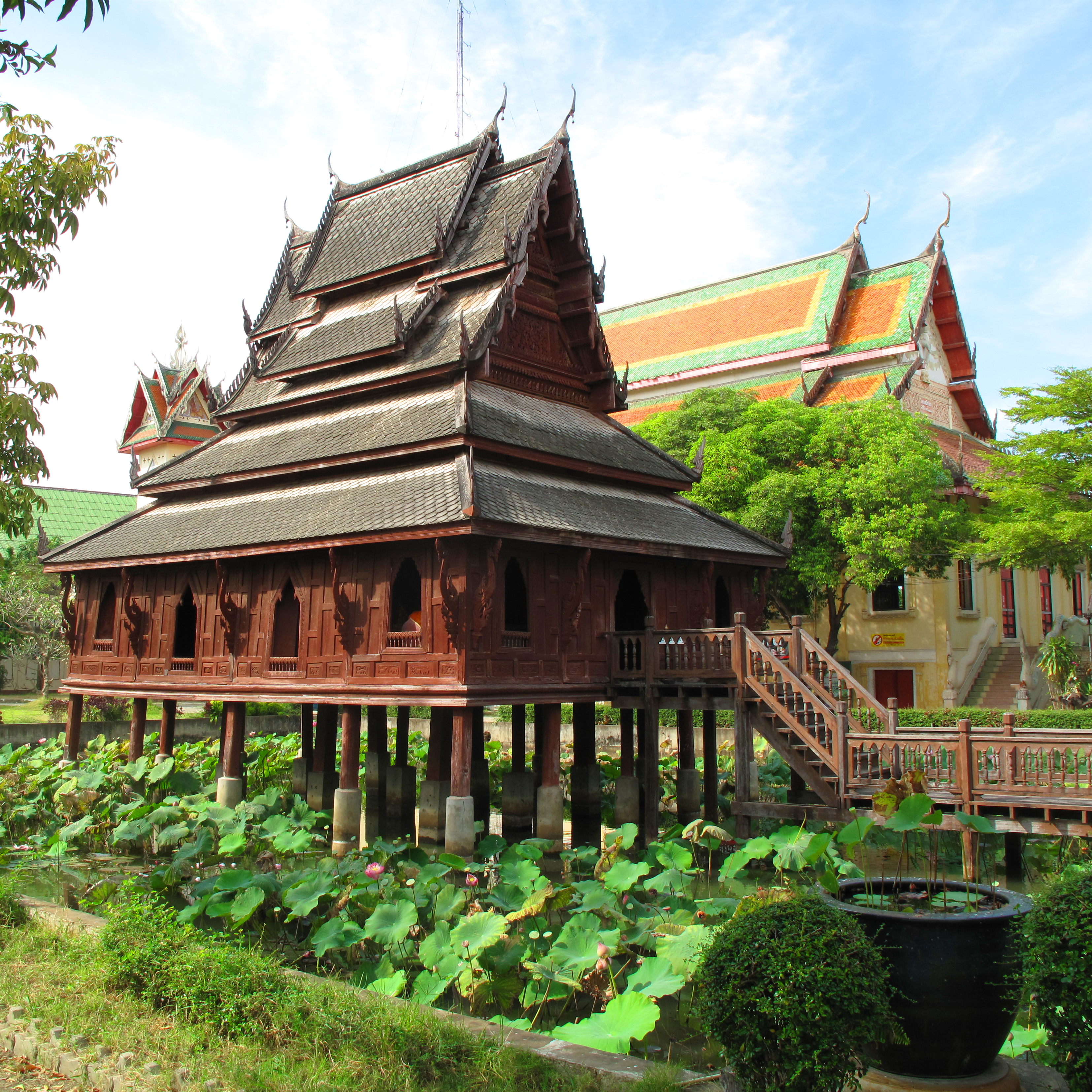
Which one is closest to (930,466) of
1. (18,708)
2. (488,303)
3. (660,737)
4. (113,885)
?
(660,737)

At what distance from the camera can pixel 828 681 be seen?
48.6 ft

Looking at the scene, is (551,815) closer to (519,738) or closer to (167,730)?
(519,738)

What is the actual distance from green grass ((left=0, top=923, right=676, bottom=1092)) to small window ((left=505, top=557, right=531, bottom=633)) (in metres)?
9.65

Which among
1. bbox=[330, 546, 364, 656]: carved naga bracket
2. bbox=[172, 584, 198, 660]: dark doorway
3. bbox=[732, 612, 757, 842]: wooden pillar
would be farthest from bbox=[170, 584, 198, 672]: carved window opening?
bbox=[732, 612, 757, 842]: wooden pillar

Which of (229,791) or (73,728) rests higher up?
(73,728)

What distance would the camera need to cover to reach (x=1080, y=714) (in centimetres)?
2119

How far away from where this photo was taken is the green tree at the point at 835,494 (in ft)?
81.7

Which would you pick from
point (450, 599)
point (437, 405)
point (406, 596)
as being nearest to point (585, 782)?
point (406, 596)

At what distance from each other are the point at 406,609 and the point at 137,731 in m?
6.18

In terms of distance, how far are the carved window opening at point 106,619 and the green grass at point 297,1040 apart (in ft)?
44.4

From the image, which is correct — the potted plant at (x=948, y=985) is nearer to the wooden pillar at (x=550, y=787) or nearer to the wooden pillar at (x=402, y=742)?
the wooden pillar at (x=550, y=787)

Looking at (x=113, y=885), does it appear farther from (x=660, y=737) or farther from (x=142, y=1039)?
(x=660, y=737)

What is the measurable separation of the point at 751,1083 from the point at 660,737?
2381cm

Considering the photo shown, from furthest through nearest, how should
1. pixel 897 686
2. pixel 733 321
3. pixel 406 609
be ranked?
pixel 733 321 < pixel 897 686 < pixel 406 609
